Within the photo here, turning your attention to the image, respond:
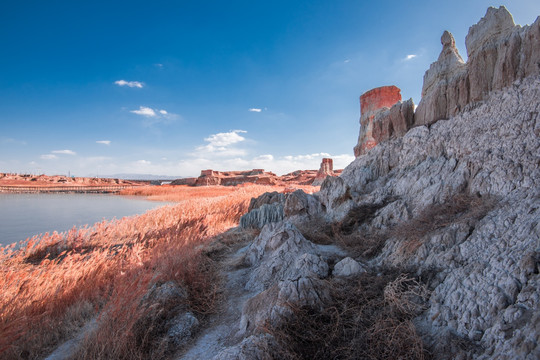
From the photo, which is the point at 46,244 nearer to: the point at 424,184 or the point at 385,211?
the point at 385,211

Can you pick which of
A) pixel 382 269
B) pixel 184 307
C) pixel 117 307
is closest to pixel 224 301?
pixel 184 307

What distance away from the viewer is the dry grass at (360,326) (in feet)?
7.59

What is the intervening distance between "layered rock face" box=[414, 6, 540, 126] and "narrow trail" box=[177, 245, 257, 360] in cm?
625

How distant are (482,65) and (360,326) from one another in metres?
6.21

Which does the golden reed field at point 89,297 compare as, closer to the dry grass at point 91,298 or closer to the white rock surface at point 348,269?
the dry grass at point 91,298

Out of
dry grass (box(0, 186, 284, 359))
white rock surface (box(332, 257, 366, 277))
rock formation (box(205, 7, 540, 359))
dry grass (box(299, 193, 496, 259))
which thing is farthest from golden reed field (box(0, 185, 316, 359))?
dry grass (box(299, 193, 496, 259))

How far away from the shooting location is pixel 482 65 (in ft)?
18.1

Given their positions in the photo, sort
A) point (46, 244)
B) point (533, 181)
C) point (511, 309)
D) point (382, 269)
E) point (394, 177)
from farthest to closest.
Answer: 1. point (46, 244)
2. point (394, 177)
3. point (382, 269)
4. point (533, 181)
5. point (511, 309)

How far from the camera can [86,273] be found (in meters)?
4.98

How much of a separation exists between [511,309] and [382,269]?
1.81 meters

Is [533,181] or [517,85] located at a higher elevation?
[517,85]

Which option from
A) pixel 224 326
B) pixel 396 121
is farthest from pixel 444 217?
pixel 396 121

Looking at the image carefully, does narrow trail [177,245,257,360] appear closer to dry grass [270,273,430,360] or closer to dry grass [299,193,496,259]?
dry grass [270,273,430,360]

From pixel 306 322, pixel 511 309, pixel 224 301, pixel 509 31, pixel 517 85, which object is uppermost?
pixel 509 31
